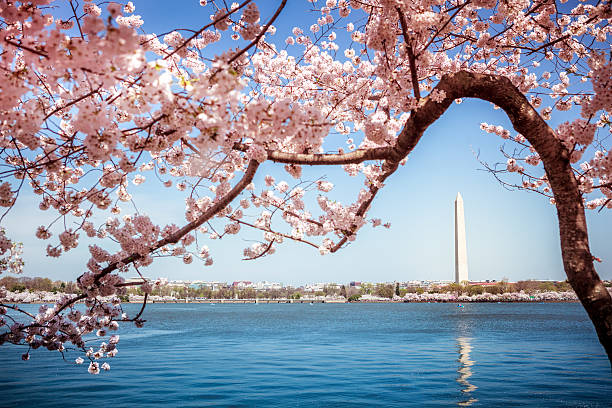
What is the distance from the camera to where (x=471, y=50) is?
18.3 ft

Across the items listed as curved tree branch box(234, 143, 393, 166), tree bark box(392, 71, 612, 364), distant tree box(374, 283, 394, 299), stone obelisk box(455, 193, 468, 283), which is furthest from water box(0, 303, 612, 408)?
distant tree box(374, 283, 394, 299)

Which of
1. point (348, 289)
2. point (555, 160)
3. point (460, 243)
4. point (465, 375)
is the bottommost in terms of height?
point (348, 289)

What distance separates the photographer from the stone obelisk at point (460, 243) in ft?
169

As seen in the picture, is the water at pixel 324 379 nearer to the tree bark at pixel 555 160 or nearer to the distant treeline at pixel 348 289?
the tree bark at pixel 555 160

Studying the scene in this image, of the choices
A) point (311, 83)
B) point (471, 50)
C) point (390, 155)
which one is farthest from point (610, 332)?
point (311, 83)

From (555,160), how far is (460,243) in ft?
174

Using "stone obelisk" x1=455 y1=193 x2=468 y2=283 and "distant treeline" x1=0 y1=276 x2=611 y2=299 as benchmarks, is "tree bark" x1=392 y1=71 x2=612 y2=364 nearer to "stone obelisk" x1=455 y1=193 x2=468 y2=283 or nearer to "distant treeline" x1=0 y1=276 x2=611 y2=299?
"stone obelisk" x1=455 y1=193 x2=468 y2=283

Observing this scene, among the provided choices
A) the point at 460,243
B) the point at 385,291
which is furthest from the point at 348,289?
the point at 460,243

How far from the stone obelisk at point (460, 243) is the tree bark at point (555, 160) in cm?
5096

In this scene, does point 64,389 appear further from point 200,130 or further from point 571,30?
point 571,30

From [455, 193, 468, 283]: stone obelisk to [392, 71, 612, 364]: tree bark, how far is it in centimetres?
5096

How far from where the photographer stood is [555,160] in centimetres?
301

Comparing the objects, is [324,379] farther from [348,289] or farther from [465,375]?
[348,289]

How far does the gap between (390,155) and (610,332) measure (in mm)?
1901
